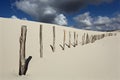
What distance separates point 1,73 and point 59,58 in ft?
11.4

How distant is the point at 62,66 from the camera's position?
425 inches

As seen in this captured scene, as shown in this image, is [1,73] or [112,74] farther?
[112,74]

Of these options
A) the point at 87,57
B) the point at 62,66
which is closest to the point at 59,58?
the point at 62,66

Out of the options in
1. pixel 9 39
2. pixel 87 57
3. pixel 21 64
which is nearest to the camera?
pixel 21 64

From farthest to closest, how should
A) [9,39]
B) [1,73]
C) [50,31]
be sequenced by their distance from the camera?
1. [50,31]
2. [9,39]
3. [1,73]

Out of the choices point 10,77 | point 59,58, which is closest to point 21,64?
point 10,77

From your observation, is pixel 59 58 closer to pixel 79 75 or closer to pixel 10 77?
pixel 79 75

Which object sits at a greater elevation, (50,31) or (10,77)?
→ (50,31)

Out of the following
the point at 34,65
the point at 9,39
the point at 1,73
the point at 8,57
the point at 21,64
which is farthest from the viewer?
the point at 9,39

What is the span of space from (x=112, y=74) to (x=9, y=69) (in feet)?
15.5

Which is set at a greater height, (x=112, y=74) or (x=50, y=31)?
(x=50, y=31)

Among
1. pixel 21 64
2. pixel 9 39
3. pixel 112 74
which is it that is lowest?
pixel 112 74

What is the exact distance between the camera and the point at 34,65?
10.5 m

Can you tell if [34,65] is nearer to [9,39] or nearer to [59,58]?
[59,58]
